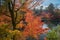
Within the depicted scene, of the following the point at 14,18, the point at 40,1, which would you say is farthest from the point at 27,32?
the point at 14,18

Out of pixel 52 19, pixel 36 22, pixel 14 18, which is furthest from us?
pixel 52 19

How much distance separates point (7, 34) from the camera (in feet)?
15.4

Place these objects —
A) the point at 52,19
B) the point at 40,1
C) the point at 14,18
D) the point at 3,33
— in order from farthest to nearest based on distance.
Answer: the point at 52,19, the point at 40,1, the point at 14,18, the point at 3,33

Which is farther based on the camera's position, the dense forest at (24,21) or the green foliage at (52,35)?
the green foliage at (52,35)

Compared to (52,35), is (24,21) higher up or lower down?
higher up

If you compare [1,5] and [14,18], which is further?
[14,18]

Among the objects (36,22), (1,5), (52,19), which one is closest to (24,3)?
(1,5)

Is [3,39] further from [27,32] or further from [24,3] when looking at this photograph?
[27,32]

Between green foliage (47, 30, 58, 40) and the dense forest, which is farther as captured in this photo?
green foliage (47, 30, 58, 40)

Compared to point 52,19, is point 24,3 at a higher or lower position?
higher

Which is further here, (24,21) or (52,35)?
(24,21)

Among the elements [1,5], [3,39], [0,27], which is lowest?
[3,39]

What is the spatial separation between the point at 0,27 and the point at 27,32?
16.6 ft

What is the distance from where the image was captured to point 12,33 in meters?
4.83
